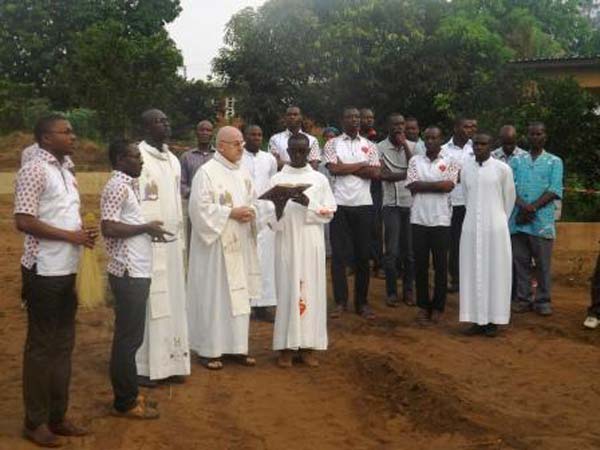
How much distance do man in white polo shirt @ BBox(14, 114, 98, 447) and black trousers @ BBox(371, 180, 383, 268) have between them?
5.60m

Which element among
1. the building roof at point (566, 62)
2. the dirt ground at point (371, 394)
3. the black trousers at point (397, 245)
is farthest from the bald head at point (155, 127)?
the building roof at point (566, 62)

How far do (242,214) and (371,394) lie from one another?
1.82m

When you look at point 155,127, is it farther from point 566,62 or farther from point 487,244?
point 566,62

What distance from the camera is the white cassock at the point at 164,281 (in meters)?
6.50

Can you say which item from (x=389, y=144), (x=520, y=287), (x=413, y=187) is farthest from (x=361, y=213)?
(x=520, y=287)

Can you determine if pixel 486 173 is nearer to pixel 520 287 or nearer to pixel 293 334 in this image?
pixel 520 287

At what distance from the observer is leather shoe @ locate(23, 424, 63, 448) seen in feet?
17.2

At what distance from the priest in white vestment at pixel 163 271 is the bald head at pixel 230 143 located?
21.8 inches

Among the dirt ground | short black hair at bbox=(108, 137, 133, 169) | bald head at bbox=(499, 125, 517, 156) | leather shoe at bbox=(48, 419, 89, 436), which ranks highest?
bald head at bbox=(499, 125, 517, 156)

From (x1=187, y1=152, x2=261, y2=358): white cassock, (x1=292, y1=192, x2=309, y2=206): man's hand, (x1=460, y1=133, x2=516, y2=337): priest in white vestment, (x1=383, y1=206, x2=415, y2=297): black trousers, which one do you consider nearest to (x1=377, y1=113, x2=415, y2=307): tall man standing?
(x1=383, y1=206, x2=415, y2=297): black trousers

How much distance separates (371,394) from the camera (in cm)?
660

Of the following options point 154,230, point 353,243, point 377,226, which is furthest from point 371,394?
point 377,226

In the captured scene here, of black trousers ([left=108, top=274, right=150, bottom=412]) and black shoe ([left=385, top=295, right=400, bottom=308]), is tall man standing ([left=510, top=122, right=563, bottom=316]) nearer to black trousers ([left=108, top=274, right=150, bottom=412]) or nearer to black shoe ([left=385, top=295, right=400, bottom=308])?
black shoe ([left=385, top=295, right=400, bottom=308])

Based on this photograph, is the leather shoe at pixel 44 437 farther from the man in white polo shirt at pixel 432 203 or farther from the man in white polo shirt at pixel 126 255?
the man in white polo shirt at pixel 432 203
